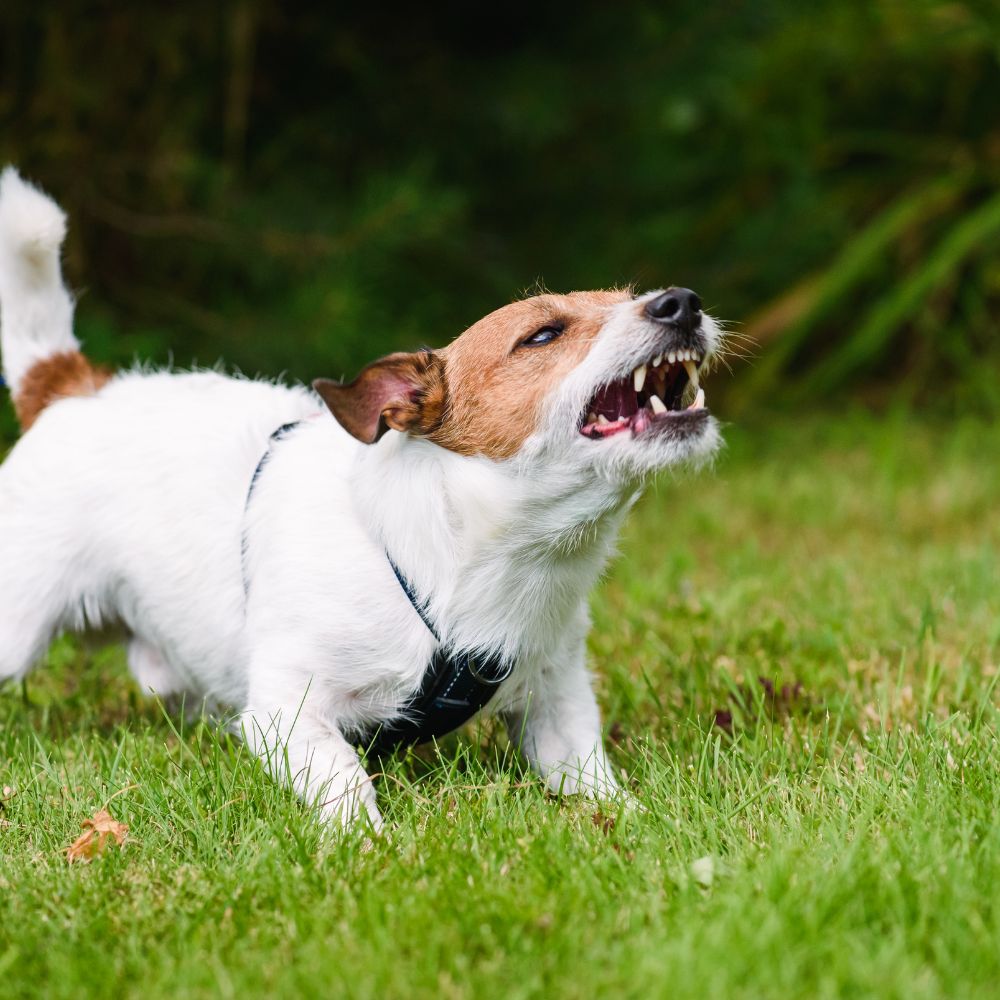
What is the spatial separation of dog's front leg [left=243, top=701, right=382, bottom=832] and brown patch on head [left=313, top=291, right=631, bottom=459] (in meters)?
0.62

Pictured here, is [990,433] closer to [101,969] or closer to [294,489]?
[294,489]

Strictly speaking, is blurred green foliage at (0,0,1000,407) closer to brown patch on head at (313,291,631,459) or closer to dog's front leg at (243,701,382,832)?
brown patch on head at (313,291,631,459)

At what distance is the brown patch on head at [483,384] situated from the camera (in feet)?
9.05

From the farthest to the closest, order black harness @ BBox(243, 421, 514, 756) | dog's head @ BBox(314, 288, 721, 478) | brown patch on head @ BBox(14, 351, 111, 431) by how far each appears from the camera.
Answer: brown patch on head @ BBox(14, 351, 111, 431)
black harness @ BBox(243, 421, 514, 756)
dog's head @ BBox(314, 288, 721, 478)

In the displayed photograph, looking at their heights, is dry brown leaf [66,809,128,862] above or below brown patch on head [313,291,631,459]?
below

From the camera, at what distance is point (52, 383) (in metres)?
3.51

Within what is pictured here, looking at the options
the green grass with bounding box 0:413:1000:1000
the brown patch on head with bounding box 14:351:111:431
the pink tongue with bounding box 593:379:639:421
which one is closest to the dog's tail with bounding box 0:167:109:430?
the brown patch on head with bounding box 14:351:111:431

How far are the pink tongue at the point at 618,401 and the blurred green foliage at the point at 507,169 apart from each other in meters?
3.21

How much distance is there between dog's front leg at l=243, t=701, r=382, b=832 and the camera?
8.31ft

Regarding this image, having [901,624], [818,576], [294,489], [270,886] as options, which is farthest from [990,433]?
[270,886]

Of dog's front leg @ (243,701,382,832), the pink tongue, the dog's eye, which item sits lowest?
dog's front leg @ (243,701,382,832)

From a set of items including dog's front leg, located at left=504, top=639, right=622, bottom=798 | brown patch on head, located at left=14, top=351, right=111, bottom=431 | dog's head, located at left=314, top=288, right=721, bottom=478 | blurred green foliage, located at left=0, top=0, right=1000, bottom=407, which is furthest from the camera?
blurred green foliage, located at left=0, top=0, right=1000, bottom=407

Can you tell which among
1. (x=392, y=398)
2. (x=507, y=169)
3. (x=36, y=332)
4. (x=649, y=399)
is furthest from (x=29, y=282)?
(x=507, y=169)

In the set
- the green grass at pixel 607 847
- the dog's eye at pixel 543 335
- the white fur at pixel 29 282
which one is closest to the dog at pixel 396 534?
the dog's eye at pixel 543 335
